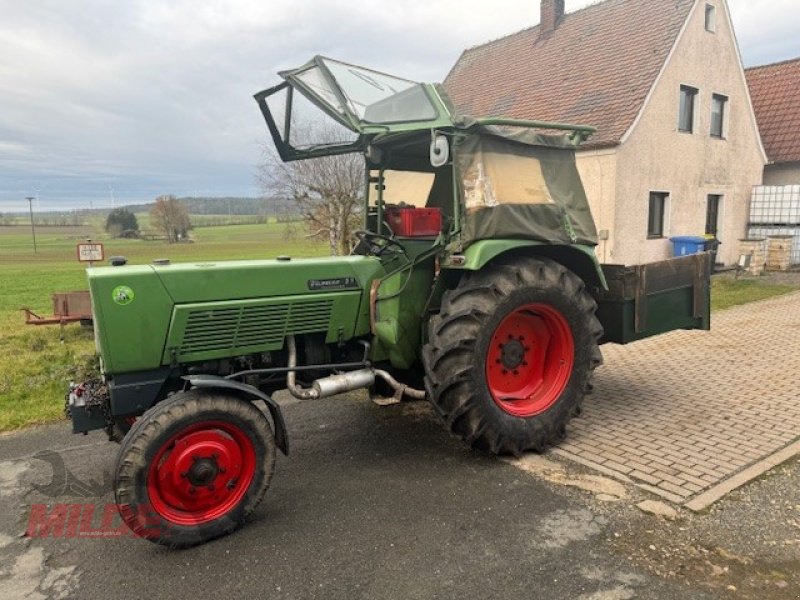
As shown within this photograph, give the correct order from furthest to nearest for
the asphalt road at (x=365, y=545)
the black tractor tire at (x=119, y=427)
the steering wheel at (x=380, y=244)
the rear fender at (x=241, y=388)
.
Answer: the steering wheel at (x=380, y=244)
the black tractor tire at (x=119, y=427)
the rear fender at (x=241, y=388)
the asphalt road at (x=365, y=545)

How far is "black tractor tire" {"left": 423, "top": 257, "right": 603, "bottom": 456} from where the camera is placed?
3.68 m

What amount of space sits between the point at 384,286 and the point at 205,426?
1.52 metres

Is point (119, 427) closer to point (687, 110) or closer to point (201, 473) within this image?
point (201, 473)

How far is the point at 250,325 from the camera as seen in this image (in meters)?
3.60

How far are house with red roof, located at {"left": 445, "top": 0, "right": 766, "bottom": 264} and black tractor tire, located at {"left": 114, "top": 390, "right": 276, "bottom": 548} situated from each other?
10757 millimetres

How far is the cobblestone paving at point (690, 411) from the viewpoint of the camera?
392 centimetres

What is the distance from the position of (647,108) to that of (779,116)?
291 inches

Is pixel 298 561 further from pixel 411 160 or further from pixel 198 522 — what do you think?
pixel 411 160

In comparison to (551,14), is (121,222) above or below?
below

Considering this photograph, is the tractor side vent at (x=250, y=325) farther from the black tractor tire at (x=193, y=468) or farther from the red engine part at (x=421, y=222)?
the red engine part at (x=421, y=222)

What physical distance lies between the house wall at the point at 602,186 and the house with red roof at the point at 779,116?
7329mm

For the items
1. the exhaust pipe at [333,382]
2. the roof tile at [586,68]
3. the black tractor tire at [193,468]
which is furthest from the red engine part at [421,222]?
the roof tile at [586,68]

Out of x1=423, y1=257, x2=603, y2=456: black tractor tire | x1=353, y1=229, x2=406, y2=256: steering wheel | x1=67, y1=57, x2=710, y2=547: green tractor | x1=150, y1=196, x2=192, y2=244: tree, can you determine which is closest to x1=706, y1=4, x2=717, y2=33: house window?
x1=67, y1=57, x2=710, y2=547: green tractor

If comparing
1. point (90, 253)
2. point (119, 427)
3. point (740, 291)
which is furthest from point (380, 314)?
point (740, 291)
